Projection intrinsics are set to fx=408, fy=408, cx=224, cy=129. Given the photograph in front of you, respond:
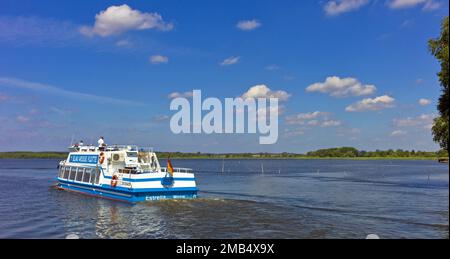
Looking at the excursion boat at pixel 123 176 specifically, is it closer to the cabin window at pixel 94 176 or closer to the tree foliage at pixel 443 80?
the cabin window at pixel 94 176

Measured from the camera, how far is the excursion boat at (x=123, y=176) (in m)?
43.5

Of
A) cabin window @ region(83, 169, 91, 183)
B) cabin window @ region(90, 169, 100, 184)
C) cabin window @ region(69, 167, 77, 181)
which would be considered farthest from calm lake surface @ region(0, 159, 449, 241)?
cabin window @ region(69, 167, 77, 181)

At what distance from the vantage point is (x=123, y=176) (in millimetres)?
45062

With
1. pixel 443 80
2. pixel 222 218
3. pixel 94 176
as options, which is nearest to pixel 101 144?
pixel 94 176

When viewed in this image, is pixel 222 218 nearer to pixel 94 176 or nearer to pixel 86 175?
pixel 94 176

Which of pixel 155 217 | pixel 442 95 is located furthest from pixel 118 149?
pixel 442 95

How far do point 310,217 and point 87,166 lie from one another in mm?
32098

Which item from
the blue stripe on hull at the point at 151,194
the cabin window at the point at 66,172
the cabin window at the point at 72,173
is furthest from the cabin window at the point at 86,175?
the cabin window at the point at 66,172

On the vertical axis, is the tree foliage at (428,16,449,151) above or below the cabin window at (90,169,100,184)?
above

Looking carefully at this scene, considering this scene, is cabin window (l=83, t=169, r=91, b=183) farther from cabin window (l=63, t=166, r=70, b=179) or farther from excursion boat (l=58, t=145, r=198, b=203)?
cabin window (l=63, t=166, r=70, b=179)

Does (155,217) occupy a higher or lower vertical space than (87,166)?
lower

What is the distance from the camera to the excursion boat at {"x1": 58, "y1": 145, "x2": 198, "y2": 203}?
143 ft
